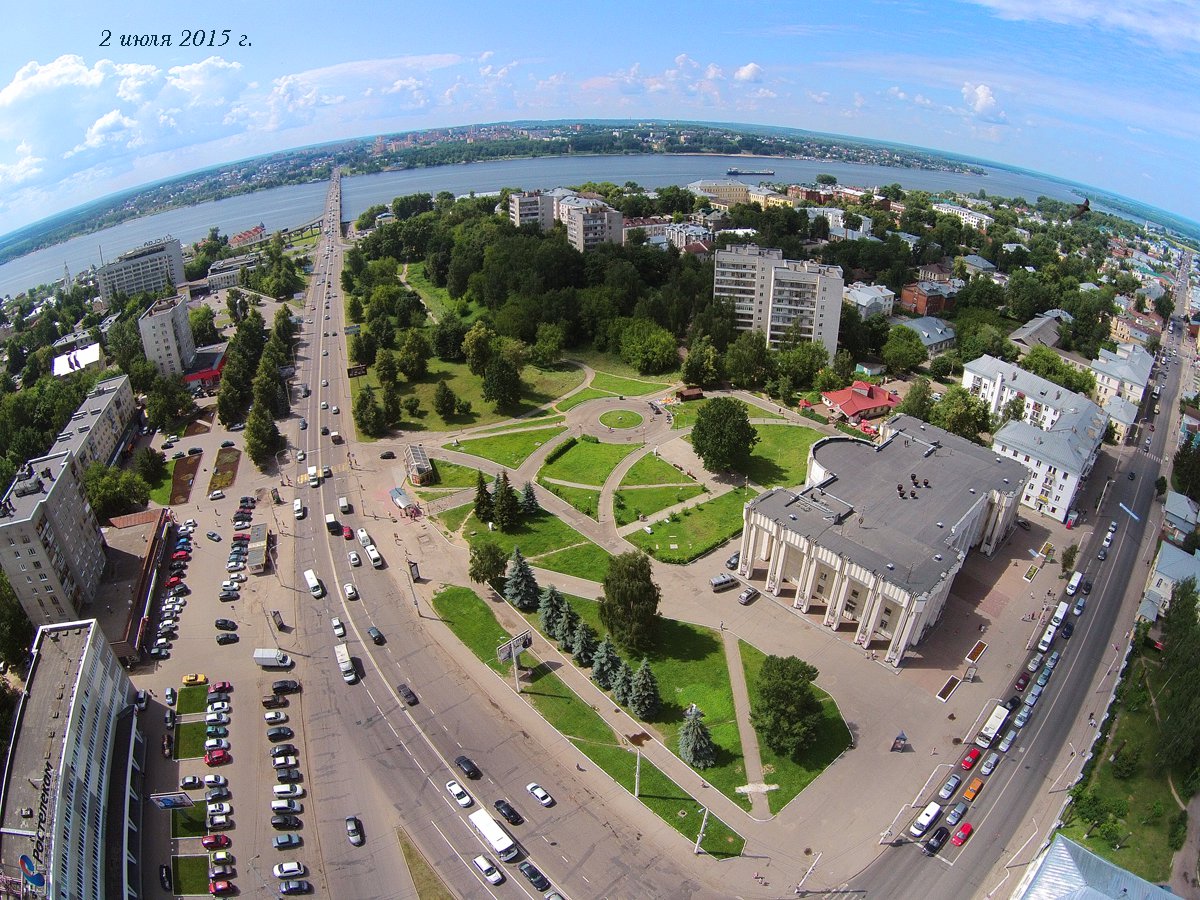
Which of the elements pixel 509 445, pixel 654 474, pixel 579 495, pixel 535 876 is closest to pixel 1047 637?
pixel 654 474

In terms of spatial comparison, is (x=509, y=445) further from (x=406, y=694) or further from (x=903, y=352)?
(x=903, y=352)

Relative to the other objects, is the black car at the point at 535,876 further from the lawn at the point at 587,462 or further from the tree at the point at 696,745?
the lawn at the point at 587,462

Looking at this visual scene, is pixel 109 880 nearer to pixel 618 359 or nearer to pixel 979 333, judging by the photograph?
pixel 618 359

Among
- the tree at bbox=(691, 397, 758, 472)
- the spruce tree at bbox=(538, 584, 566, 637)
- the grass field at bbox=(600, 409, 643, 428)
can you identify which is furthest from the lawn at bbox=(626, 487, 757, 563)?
the grass field at bbox=(600, 409, 643, 428)

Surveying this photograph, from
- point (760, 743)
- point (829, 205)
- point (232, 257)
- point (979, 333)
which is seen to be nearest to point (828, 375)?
point (979, 333)

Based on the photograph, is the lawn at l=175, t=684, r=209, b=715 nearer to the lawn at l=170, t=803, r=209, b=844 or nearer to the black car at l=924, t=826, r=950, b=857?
the lawn at l=170, t=803, r=209, b=844

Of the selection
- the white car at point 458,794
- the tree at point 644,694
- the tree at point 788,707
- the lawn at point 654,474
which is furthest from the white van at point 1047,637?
the white car at point 458,794
